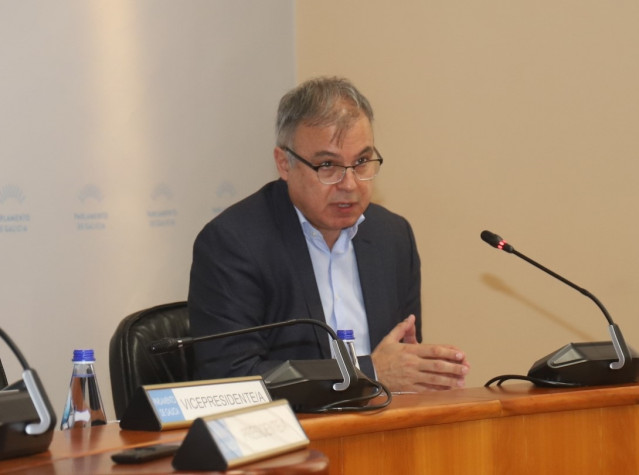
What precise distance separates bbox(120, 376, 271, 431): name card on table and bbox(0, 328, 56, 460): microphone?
0.54 feet

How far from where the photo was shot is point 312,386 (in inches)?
63.1

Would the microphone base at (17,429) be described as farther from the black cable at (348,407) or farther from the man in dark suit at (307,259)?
the man in dark suit at (307,259)

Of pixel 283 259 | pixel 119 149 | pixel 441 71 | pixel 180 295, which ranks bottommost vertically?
pixel 180 295

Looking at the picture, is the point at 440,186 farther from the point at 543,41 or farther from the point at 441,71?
the point at 543,41

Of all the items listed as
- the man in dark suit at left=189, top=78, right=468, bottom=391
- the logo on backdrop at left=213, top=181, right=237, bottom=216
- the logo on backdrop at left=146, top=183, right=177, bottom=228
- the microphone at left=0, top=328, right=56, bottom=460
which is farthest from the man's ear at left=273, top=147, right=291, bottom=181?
the microphone at left=0, top=328, right=56, bottom=460

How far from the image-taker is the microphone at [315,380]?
1584mm

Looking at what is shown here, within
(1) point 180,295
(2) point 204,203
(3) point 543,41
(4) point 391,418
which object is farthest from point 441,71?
(4) point 391,418

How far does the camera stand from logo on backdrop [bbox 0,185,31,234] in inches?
113

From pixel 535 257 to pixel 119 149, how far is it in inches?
60.3

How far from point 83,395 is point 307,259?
2.84 ft

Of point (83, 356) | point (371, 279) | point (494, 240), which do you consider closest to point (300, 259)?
point (371, 279)

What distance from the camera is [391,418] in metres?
1.54

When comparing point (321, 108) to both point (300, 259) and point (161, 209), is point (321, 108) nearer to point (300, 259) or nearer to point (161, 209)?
point (300, 259)

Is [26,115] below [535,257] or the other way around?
the other way around
